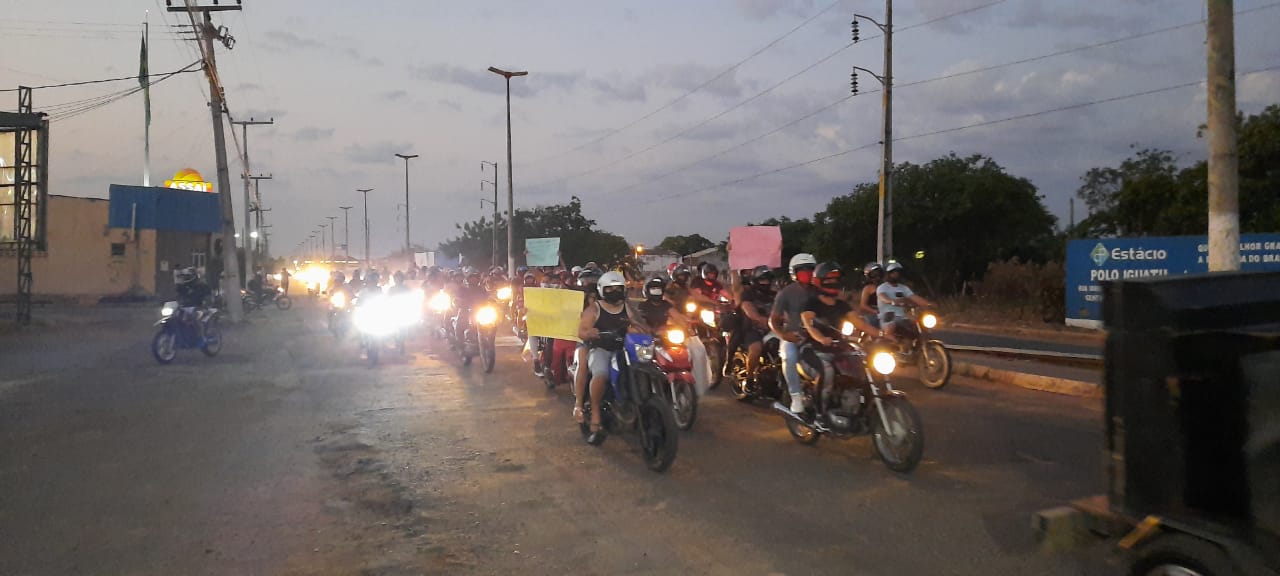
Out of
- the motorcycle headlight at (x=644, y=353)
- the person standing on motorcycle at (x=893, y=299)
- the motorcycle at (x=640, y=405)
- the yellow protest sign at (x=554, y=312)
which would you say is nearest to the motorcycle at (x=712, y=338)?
the person standing on motorcycle at (x=893, y=299)

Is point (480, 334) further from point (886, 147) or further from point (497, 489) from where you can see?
point (886, 147)

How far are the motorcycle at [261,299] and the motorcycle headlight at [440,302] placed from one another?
1578 cm

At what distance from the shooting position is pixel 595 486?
6.74 meters

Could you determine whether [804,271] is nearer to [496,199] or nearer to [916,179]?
[916,179]

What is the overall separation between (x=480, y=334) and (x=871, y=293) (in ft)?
19.2

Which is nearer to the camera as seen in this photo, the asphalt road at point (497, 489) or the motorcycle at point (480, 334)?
the asphalt road at point (497, 489)

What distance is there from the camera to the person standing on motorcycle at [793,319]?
7887mm

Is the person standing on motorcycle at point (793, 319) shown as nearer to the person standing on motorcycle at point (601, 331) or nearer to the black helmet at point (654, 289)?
the person standing on motorcycle at point (601, 331)

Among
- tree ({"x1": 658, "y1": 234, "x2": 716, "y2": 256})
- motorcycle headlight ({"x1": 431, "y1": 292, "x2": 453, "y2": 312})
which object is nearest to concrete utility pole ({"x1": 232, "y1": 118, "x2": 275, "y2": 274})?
motorcycle headlight ({"x1": 431, "y1": 292, "x2": 453, "y2": 312})

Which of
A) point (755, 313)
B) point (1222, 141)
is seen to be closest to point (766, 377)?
point (755, 313)

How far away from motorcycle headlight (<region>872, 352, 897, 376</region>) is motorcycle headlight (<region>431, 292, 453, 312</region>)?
1217cm

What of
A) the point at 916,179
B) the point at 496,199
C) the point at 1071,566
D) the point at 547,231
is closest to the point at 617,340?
the point at 1071,566

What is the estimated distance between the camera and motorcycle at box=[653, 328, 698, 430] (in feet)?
26.7

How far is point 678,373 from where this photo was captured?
830 centimetres
